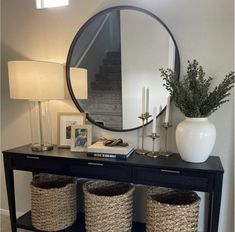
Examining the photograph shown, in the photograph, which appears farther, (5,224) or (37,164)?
(5,224)

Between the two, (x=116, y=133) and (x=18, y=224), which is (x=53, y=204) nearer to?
(x=18, y=224)

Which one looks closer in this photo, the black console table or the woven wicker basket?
the black console table

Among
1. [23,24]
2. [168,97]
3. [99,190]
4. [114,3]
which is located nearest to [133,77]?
[168,97]

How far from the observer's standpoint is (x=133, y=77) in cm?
205

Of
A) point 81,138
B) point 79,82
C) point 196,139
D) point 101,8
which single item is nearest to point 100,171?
point 81,138

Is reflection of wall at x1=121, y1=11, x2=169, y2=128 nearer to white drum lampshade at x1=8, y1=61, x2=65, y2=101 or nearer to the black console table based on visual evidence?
the black console table

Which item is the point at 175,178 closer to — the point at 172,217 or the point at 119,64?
the point at 172,217

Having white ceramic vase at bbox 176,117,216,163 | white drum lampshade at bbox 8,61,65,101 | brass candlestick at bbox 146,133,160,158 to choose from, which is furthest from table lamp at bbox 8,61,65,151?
white ceramic vase at bbox 176,117,216,163

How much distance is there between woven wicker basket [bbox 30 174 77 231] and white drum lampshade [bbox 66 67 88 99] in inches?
30.1

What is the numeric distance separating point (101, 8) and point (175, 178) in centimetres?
146

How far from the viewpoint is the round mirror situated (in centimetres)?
198

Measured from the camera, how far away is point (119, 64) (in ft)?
6.81

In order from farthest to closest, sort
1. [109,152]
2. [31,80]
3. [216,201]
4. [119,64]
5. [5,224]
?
[5,224] → [119,64] → [31,80] → [109,152] → [216,201]

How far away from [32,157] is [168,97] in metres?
1.16
